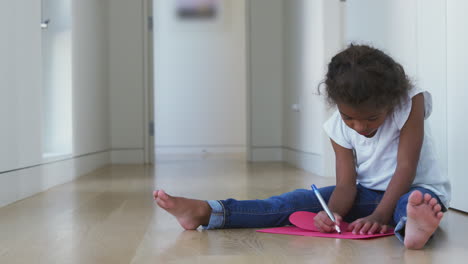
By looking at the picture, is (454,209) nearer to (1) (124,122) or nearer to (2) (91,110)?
(2) (91,110)

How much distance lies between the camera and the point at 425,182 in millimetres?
1460

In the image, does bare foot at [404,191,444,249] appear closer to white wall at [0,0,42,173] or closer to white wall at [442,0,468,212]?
white wall at [442,0,468,212]

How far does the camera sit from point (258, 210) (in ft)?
5.04

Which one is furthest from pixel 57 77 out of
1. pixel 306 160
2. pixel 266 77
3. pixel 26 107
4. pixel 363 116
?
pixel 363 116

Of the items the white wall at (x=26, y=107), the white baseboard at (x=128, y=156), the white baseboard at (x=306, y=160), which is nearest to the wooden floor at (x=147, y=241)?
the white wall at (x=26, y=107)

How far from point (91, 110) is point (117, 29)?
108cm

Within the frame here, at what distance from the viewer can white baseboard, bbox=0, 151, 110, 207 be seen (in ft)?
7.17

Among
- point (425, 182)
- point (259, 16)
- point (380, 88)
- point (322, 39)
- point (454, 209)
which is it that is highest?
point (259, 16)

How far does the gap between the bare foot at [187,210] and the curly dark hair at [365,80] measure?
17.9 inches

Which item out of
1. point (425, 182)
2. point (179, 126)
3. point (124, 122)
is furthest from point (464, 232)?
point (179, 126)

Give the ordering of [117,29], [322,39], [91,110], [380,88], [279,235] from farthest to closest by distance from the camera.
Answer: [117,29] < [91,110] < [322,39] < [279,235] < [380,88]

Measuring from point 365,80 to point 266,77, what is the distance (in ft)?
12.0

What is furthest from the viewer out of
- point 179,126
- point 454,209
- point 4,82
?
point 179,126

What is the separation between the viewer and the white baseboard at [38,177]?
7.17ft
